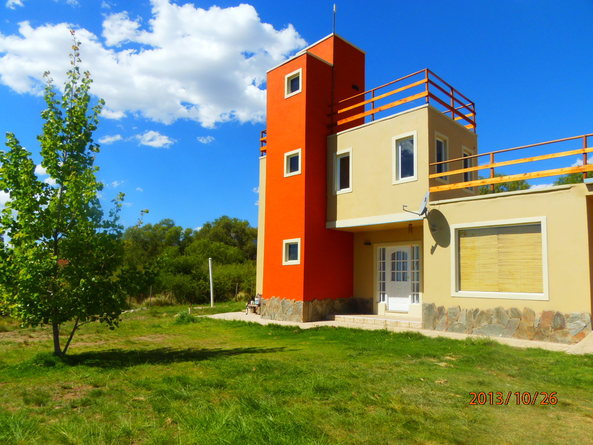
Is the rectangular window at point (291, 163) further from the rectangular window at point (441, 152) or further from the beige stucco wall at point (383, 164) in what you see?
the rectangular window at point (441, 152)

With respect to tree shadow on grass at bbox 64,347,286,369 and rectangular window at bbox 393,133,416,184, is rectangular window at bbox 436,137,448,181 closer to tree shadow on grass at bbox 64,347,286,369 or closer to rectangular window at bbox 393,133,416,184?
rectangular window at bbox 393,133,416,184

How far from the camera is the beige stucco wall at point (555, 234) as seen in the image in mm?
8664

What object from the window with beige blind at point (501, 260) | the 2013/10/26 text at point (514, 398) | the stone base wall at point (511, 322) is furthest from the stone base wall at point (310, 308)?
the 2013/10/26 text at point (514, 398)

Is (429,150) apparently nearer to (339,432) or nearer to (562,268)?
(562,268)

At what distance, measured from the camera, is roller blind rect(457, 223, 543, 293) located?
948 cm

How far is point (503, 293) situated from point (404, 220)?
3.19 meters

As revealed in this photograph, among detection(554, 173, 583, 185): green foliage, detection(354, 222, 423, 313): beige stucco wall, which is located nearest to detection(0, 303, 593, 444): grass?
detection(354, 222, 423, 313): beige stucco wall

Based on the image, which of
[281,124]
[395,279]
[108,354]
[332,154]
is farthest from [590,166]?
[108,354]

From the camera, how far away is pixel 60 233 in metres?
7.50

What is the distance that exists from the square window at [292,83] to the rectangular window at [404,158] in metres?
4.07

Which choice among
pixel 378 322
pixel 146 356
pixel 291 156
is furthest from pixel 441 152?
pixel 146 356

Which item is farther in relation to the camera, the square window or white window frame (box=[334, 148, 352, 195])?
the square window

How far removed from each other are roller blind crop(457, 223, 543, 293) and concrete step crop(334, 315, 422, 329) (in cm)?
166

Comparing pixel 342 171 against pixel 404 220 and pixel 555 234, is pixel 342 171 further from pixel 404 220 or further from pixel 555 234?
pixel 555 234
